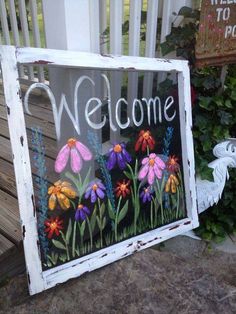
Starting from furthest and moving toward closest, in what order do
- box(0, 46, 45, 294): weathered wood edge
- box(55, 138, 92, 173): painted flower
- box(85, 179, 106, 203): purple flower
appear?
1. box(85, 179, 106, 203): purple flower
2. box(55, 138, 92, 173): painted flower
3. box(0, 46, 45, 294): weathered wood edge

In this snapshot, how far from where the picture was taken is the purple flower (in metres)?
1.24

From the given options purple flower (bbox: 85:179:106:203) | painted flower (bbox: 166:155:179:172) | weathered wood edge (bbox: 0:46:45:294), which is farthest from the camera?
painted flower (bbox: 166:155:179:172)

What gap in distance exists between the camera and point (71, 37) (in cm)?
123

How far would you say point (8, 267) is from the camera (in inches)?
54.1

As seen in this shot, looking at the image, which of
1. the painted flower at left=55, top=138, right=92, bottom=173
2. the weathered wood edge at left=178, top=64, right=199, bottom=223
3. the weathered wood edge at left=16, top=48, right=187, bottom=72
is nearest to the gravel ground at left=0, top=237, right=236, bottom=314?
the weathered wood edge at left=178, top=64, right=199, bottom=223

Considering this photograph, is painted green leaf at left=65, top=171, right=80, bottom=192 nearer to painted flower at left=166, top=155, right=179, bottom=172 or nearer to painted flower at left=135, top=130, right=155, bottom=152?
painted flower at left=135, top=130, right=155, bottom=152

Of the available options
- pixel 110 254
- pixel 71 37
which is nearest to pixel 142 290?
pixel 110 254

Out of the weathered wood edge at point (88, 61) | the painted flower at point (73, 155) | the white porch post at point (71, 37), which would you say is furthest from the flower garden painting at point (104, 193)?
the weathered wood edge at point (88, 61)

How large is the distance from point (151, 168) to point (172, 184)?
0.16 metres

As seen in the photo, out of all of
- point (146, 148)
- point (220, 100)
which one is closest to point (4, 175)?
point (146, 148)

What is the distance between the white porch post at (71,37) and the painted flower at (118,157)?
151mm

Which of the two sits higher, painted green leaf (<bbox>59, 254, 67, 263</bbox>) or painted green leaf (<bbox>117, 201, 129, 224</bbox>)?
painted green leaf (<bbox>117, 201, 129, 224</bbox>)

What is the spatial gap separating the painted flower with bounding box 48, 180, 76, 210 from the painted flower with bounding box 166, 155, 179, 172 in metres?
0.50

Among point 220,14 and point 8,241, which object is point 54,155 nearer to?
point 8,241
